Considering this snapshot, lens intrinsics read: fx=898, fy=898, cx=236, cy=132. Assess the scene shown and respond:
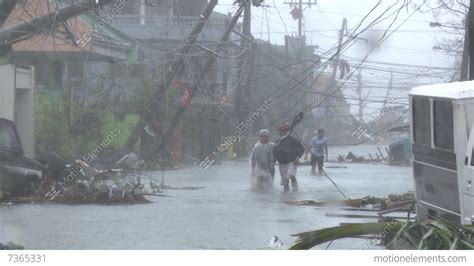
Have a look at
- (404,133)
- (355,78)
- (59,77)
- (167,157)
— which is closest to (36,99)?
(59,77)

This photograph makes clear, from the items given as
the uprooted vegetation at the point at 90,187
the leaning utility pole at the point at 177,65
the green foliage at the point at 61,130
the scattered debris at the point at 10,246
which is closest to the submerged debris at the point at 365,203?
the leaning utility pole at the point at 177,65

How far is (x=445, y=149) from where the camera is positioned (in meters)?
5.95

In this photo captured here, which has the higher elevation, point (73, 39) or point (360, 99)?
point (73, 39)

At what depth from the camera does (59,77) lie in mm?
6316

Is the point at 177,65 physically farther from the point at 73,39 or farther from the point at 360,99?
the point at 360,99

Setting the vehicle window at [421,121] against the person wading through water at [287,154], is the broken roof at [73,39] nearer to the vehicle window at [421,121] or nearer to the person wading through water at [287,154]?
the person wading through water at [287,154]

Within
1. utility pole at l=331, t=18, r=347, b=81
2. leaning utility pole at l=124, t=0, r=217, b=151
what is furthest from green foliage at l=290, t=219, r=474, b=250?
leaning utility pole at l=124, t=0, r=217, b=151

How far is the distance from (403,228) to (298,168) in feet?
4.63

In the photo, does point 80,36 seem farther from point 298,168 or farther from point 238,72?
point 298,168

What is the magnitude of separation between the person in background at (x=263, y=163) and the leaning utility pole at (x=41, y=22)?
1968 mm

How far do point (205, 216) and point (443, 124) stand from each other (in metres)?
1.72

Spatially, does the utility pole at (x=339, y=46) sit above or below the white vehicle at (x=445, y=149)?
above

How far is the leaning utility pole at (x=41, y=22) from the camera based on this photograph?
642 cm

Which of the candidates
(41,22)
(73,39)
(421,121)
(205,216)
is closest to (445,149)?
(421,121)
